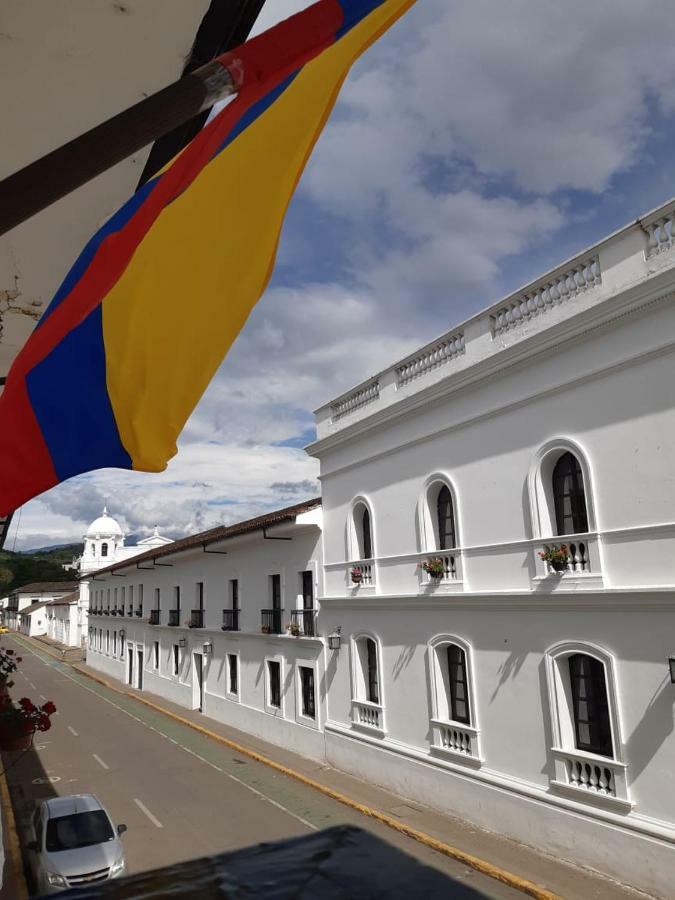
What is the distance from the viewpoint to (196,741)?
22.2 metres

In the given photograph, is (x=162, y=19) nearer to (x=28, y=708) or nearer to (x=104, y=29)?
(x=104, y=29)

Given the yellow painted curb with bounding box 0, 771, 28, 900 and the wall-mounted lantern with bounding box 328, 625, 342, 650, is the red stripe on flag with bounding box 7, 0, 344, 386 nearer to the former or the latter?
the yellow painted curb with bounding box 0, 771, 28, 900

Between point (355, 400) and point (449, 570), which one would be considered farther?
point (355, 400)

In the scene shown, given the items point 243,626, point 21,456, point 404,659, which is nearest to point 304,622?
point 404,659

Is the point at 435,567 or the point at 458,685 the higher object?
the point at 435,567

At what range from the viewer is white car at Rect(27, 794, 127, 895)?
33.7 ft

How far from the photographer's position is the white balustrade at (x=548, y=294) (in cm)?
1093

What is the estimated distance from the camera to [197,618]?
2706cm

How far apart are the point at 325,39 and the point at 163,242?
101 centimetres

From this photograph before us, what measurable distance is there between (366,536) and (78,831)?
8.63m

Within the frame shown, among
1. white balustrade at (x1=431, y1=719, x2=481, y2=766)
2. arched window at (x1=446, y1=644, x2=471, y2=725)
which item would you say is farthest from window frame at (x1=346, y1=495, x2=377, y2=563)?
white balustrade at (x1=431, y1=719, x2=481, y2=766)

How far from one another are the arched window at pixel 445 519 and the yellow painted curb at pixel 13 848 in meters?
9.04

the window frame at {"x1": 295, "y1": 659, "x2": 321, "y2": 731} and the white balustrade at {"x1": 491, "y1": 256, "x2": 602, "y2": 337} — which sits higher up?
the white balustrade at {"x1": 491, "y1": 256, "x2": 602, "y2": 337}

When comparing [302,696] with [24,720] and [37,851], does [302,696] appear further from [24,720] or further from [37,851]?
[24,720]
